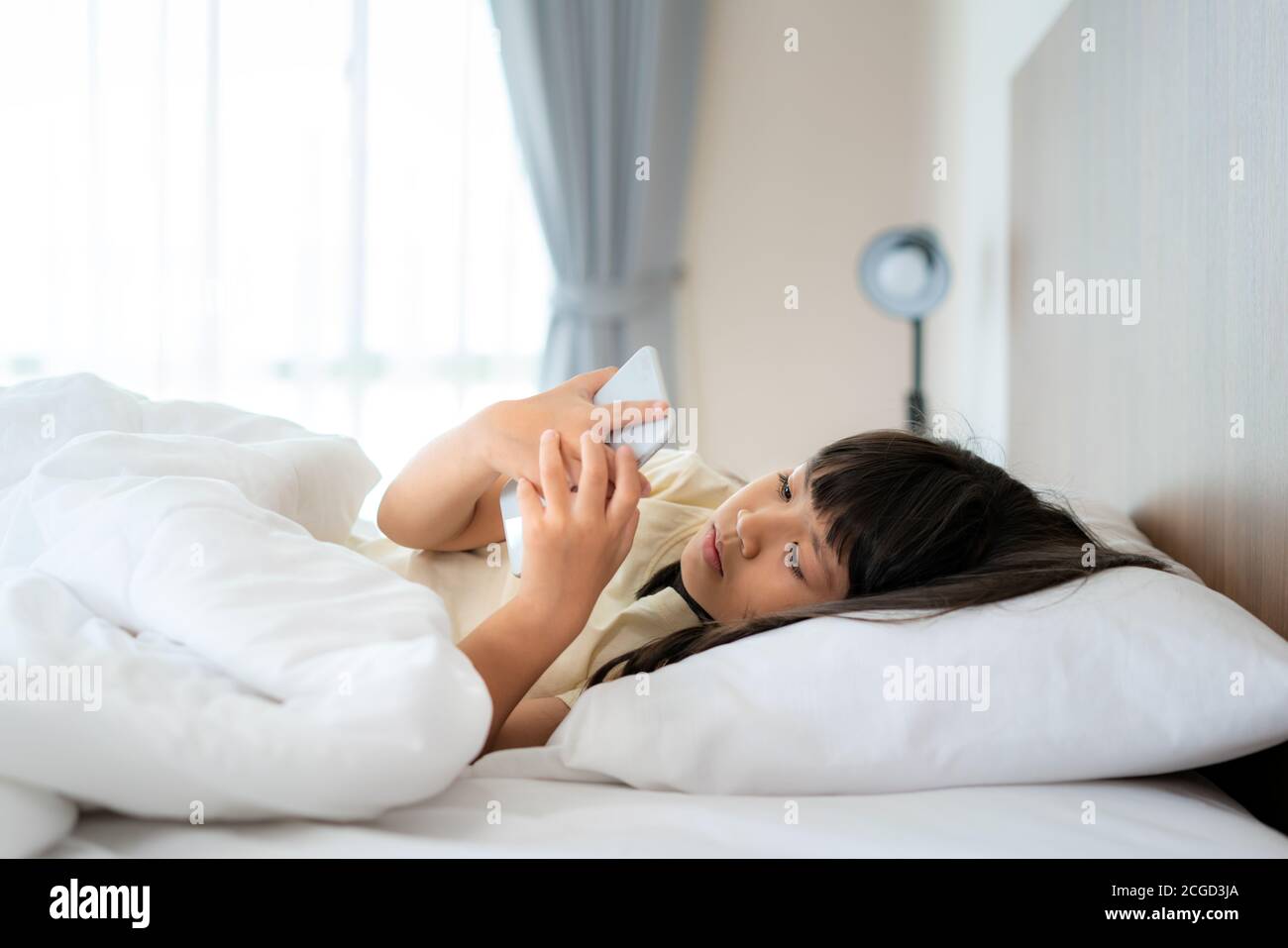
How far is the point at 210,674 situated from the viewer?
0.65 meters

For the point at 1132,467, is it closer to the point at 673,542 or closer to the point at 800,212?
the point at 673,542

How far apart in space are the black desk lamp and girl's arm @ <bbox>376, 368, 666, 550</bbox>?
1494mm

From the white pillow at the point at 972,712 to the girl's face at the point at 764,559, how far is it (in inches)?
8.0

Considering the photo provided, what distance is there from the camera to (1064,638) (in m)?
0.76

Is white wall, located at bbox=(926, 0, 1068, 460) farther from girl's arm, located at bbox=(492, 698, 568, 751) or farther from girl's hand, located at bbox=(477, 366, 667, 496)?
girl's arm, located at bbox=(492, 698, 568, 751)

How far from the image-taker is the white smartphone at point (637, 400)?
87cm

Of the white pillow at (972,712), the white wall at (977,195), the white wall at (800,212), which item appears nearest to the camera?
the white pillow at (972,712)

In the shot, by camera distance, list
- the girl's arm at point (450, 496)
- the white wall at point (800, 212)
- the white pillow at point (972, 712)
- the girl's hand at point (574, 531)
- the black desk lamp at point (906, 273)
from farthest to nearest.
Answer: the white wall at point (800, 212) → the black desk lamp at point (906, 273) → the girl's arm at point (450, 496) → the girl's hand at point (574, 531) → the white pillow at point (972, 712)

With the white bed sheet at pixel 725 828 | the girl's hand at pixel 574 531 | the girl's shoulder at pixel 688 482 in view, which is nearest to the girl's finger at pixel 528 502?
the girl's hand at pixel 574 531

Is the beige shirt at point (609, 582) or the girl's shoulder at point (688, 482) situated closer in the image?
the beige shirt at point (609, 582)

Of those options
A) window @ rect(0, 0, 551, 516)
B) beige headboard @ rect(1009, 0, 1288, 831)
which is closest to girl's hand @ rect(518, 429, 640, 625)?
beige headboard @ rect(1009, 0, 1288, 831)

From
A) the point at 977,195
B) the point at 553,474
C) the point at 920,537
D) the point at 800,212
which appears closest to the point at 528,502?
the point at 553,474

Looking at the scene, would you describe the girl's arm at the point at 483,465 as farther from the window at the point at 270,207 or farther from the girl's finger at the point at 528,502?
the window at the point at 270,207

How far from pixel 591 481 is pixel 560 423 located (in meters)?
0.12
